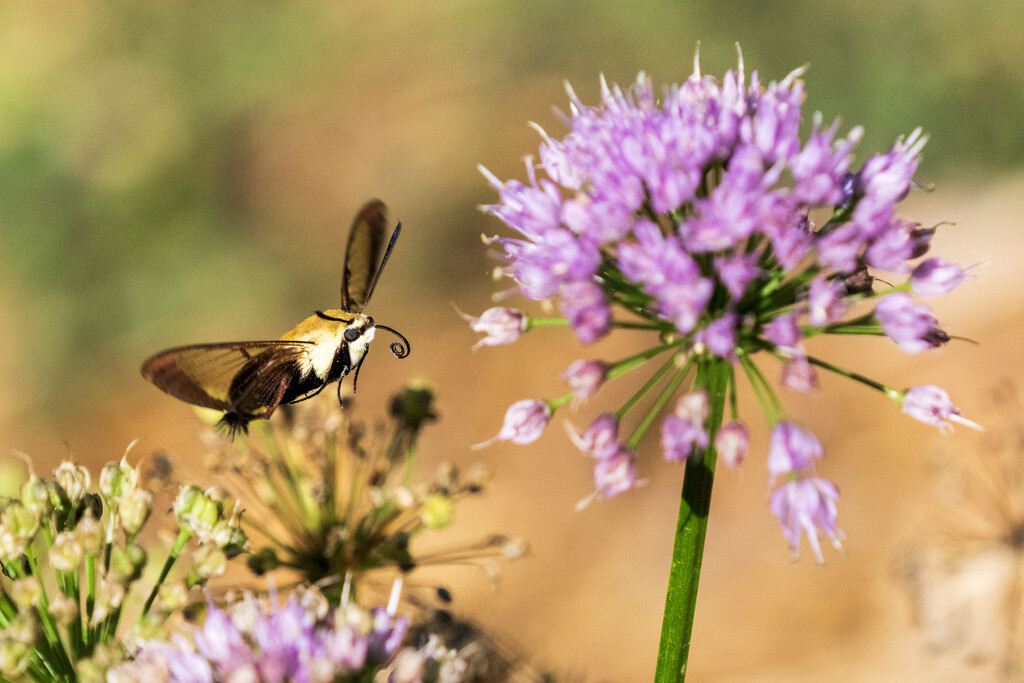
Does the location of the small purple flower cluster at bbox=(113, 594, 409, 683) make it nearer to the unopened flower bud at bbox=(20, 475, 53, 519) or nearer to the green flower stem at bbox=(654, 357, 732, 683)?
the unopened flower bud at bbox=(20, 475, 53, 519)

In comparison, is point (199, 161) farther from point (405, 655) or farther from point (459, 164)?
point (405, 655)

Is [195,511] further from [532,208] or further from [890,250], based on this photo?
[890,250]

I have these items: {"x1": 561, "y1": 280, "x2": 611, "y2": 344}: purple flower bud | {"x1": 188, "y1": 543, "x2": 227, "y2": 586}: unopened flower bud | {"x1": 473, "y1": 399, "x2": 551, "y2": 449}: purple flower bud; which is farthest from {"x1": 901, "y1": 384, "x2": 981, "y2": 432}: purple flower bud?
{"x1": 188, "y1": 543, "x2": 227, "y2": 586}: unopened flower bud

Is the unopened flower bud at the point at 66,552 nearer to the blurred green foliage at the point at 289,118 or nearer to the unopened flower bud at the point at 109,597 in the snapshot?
the unopened flower bud at the point at 109,597

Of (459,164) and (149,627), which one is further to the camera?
(459,164)

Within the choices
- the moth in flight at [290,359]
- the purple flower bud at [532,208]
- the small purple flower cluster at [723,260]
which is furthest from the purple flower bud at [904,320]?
the moth in flight at [290,359]

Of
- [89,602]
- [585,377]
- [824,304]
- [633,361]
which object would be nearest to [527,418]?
[585,377]

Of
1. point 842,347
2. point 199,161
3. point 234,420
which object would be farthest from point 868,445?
point 199,161
